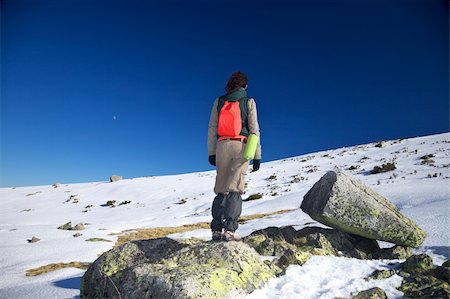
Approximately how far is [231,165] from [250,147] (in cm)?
47

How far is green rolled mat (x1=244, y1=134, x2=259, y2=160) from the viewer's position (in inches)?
188

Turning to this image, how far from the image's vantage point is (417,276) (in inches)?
161

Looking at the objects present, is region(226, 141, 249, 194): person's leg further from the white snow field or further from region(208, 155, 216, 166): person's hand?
the white snow field

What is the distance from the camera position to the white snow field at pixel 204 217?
421 centimetres

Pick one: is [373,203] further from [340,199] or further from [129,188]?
[129,188]

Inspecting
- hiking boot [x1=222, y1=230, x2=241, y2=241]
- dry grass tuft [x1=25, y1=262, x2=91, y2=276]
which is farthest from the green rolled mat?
dry grass tuft [x1=25, y1=262, x2=91, y2=276]

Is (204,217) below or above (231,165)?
below

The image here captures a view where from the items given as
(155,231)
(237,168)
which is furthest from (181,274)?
(155,231)

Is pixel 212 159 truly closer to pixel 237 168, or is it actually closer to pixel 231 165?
pixel 231 165

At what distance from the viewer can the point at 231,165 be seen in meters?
5.03

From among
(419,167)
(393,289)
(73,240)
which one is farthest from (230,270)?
(419,167)

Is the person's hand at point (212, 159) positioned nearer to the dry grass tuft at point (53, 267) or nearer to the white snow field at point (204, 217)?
the white snow field at point (204, 217)

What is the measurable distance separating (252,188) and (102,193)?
1465cm

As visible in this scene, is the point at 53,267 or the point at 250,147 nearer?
the point at 250,147
